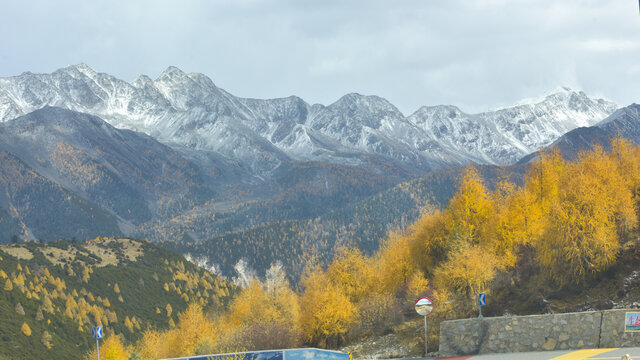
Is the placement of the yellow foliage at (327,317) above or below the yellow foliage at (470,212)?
below

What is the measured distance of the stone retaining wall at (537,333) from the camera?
103 feet

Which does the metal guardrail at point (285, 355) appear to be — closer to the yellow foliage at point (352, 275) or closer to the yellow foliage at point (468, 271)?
the yellow foliage at point (468, 271)

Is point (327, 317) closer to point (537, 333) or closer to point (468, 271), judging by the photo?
point (468, 271)

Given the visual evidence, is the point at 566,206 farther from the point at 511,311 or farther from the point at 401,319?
the point at 401,319

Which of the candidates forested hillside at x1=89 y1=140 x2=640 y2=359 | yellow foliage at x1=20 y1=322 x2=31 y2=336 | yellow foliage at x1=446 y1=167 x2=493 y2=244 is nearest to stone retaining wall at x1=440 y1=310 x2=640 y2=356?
forested hillside at x1=89 y1=140 x2=640 y2=359

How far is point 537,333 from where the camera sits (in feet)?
109

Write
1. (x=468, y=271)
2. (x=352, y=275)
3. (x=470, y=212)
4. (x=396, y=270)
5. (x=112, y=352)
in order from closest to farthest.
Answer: (x=468, y=271)
(x=470, y=212)
(x=396, y=270)
(x=352, y=275)
(x=112, y=352)

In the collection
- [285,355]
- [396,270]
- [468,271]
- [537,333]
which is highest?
[468,271]

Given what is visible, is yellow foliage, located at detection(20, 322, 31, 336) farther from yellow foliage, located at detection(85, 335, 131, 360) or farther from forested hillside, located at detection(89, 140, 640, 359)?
forested hillside, located at detection(89, 140, 640, 359)

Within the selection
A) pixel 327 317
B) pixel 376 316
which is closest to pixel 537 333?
pixel 376 316

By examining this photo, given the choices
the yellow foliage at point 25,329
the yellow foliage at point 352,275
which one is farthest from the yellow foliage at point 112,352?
the yellow foliage at point 352,275

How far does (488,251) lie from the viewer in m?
63.2

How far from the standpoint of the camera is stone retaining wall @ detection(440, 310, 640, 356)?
31359 millimetres

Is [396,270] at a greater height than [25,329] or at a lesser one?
Answer: greater
